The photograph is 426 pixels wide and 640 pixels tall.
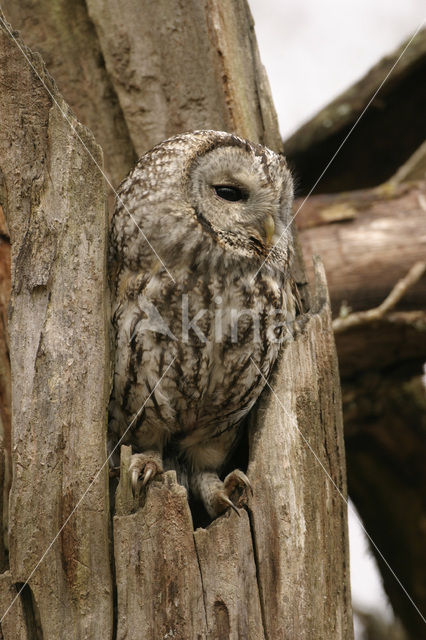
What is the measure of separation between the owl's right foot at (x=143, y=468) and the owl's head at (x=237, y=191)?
2.28 ft

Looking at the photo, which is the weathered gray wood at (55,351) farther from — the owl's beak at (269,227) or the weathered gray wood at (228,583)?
the owl's beak at (269,227)

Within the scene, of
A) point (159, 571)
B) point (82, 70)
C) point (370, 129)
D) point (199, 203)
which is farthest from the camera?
point (370, 129)

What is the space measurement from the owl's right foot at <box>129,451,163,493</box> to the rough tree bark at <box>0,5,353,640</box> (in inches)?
3.0

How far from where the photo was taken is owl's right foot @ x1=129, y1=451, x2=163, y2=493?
2123 mm

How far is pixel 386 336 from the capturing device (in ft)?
12.3

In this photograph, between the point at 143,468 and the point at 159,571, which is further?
the point at 143,468

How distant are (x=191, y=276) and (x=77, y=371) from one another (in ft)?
1.53

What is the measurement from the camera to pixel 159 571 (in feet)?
6.38

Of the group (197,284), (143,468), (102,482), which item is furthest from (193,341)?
(102,482)

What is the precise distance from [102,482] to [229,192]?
0.94 m

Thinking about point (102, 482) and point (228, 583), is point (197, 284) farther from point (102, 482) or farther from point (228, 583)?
point (228, 583)

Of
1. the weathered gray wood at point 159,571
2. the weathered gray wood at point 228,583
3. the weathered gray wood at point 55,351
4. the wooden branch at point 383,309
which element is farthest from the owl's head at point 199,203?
the wooden branch at point 383,309

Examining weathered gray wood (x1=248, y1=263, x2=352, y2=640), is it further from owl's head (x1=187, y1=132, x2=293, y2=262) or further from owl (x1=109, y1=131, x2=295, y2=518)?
owl's head (x1=187, y1=132, x2=293, y2=262)

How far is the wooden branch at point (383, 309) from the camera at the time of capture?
359cm
